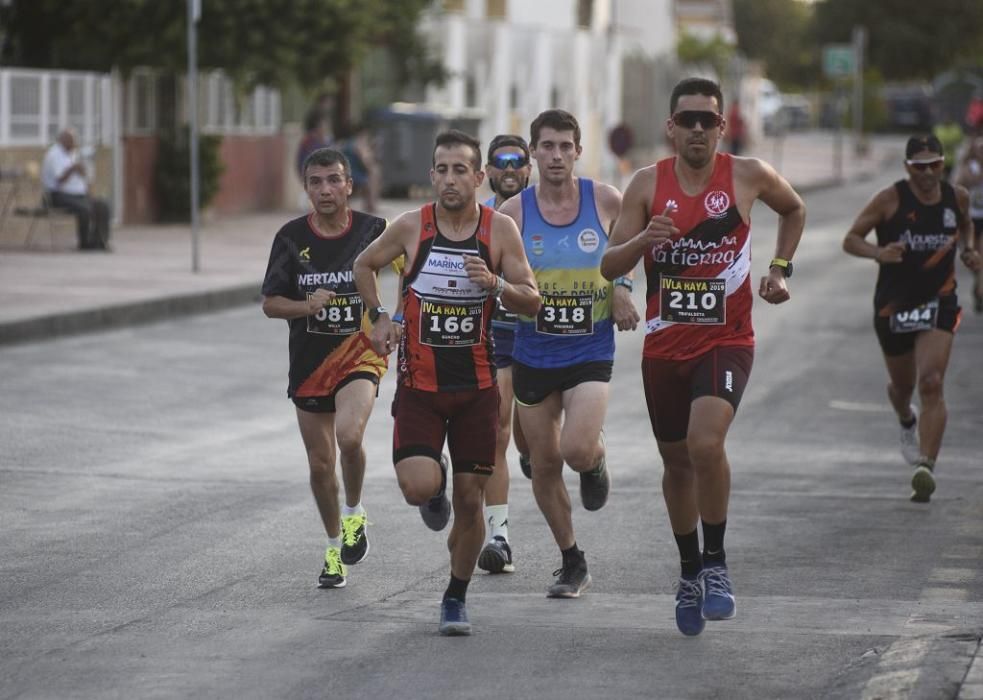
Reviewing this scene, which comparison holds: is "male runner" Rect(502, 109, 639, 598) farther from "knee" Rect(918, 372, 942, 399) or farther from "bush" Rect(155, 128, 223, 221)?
"bush" Rect(155, 128, 223, 221)

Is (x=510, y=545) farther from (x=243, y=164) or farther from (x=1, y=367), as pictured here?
(x=243, y=164)

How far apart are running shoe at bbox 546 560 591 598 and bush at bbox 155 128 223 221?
25049 millimetres

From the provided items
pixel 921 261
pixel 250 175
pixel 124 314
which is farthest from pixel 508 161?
pixel 250 175

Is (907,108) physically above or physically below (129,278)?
above

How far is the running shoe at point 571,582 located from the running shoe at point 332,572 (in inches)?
33.6

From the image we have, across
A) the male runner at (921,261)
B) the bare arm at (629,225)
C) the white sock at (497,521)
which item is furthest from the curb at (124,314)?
the bare arm at (629,225)

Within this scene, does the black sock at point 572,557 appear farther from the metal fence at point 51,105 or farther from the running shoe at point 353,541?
the metal fence at point 51,105

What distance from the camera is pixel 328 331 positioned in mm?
8664

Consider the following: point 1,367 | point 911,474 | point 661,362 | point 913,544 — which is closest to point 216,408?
point 1,367

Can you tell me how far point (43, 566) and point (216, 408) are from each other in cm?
570

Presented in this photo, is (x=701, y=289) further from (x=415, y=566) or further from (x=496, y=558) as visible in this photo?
(x=415, y=566)

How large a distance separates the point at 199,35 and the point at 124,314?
11871 mm

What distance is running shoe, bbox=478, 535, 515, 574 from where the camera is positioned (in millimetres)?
8812

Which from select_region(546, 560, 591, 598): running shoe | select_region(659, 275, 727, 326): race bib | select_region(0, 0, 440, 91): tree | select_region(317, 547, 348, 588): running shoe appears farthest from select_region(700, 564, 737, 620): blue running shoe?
select_region(0, 0, 440, 91): tree
